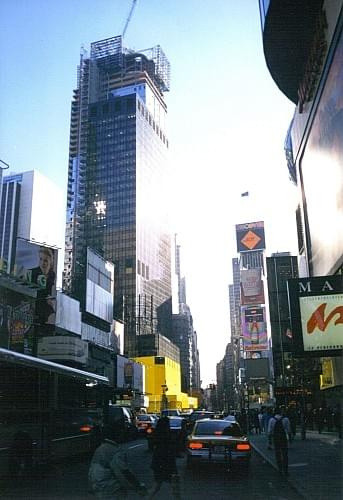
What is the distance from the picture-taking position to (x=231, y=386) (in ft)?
469

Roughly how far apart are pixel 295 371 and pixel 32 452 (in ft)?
116

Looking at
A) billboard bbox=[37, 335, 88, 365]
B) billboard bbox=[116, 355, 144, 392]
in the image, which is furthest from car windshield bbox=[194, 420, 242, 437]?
billboard bbox=[116, 355, 144, 392]

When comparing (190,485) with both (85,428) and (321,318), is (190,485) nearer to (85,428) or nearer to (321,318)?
(85,428)

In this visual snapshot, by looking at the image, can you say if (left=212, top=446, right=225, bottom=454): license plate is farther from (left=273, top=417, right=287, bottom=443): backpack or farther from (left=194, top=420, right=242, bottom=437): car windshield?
(left=273, top=417, right=287, bottom=443): backpack

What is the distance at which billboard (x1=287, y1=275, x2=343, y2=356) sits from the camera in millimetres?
15938

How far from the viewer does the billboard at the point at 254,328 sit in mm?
105688

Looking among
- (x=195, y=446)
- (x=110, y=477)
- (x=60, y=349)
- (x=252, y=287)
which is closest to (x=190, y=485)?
(x=195, y=446)

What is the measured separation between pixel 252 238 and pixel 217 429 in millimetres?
128336

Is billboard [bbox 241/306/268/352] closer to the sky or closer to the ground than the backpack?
closer to the sky

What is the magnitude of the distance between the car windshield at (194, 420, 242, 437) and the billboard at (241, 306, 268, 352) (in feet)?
308

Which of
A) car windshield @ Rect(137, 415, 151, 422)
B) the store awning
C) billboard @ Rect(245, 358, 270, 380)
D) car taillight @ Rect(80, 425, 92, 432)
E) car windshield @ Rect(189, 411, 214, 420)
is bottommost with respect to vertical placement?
car windshield @ Rect(137, 415, 151, 422)

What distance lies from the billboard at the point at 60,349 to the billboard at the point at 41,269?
2020mm

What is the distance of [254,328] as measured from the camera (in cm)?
10888

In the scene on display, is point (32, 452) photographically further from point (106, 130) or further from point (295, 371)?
point (106, 130)
